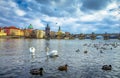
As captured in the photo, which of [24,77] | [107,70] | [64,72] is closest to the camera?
[24,77]

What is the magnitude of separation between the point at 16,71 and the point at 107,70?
14.2 metres

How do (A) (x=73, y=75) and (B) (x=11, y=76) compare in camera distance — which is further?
(A) (x=73, y=75)

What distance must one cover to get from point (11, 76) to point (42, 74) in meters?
4.20

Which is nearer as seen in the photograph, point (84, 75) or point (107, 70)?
point (84, 75)

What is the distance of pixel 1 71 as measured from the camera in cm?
2923

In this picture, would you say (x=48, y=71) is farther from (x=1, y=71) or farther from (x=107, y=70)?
(x=107, y=70)

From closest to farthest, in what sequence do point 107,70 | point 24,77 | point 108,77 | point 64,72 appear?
point 24,77 < point 108,77 < point 64,72 < point 107,70

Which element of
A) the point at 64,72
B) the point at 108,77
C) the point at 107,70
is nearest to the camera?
the point at 108,77

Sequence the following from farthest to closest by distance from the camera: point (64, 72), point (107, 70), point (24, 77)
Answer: point (107, 70) < point (64, 72) < point (24, 77)

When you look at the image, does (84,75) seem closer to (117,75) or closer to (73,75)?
(73,75)

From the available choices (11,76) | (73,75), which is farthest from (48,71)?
(11,76)

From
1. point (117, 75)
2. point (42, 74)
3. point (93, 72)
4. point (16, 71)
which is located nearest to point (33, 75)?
point (42, 74)

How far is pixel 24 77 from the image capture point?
2597 cm

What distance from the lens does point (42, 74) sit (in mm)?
28141
